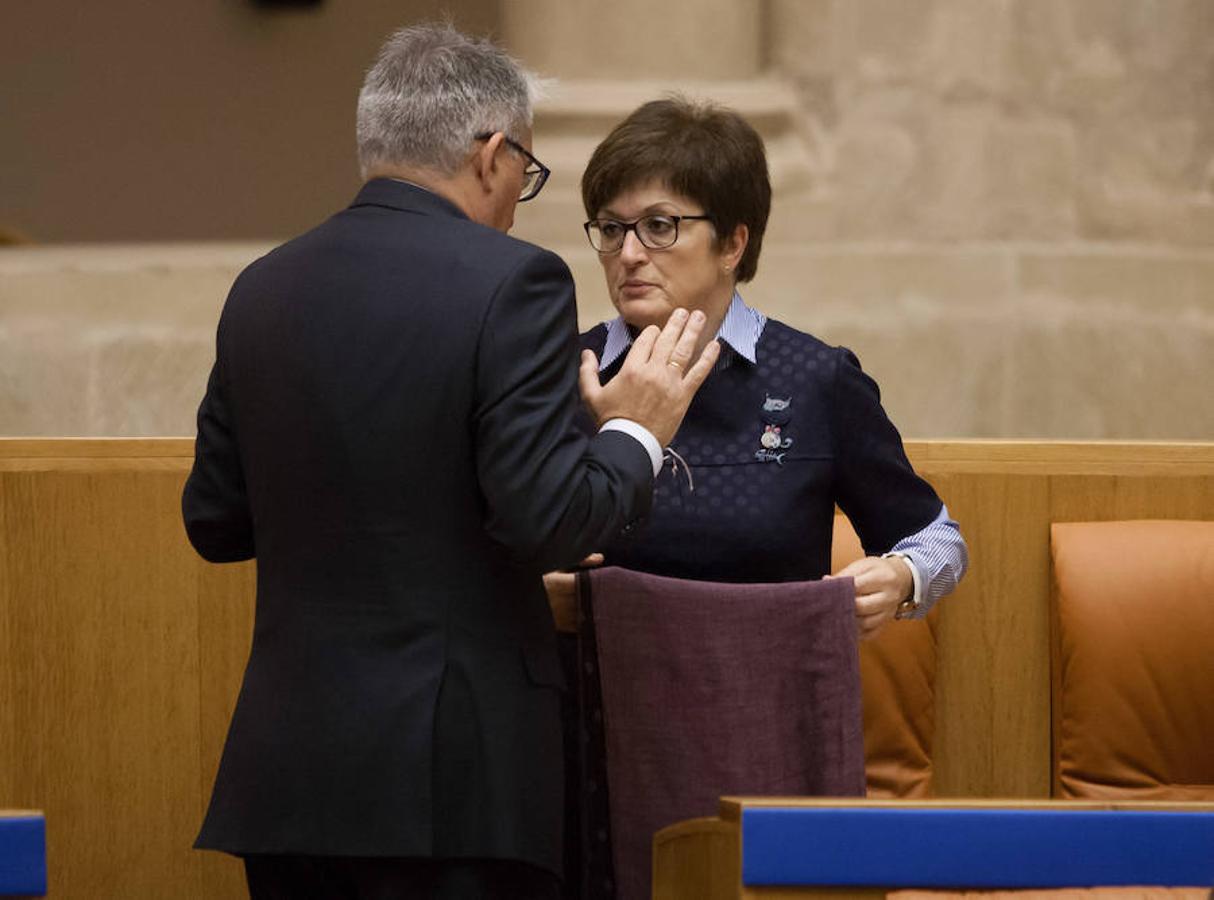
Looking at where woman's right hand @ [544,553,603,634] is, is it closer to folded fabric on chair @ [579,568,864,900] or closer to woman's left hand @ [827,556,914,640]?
folded fabric on chair @ [579,568,864,900]

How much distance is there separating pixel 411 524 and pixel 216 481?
0.35 meters

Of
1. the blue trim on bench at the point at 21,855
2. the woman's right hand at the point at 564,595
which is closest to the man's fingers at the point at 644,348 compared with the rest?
the woman's right hand at the point at 564,595

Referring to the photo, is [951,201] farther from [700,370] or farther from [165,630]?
[700,370]

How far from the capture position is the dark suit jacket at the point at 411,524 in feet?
6.28

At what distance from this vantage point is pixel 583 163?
4508 mm

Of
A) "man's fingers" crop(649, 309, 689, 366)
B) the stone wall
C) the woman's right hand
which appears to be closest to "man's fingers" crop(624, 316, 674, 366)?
"man's fingers" crop(649, 309, 689, 366)

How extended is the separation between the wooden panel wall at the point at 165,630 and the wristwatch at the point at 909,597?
1091 millimetres

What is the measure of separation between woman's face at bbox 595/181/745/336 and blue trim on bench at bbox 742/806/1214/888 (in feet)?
3.02

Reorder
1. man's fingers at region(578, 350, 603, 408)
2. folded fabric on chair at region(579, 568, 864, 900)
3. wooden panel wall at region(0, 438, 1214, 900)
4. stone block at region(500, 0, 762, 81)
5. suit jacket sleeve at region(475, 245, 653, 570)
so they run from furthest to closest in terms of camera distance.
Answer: stone block at region(500, 0, 762, 81) < wooden panel wall at region(0, 438, 1214, 900) < folded fabric on chair at region(579, 568, 864, 900) < man's fingers at region(578, 350, 603, 408) < suit jacket sleeve at region(475, 245, 653, 570)

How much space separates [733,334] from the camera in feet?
8.47

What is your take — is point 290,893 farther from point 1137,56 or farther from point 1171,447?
point 1137,56

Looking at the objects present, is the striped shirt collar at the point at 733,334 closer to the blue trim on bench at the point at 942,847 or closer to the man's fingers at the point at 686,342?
the man's fingers at the point at 686,342

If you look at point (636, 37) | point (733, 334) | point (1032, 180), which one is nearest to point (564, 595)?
point (733, 334)

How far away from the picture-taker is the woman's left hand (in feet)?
7.84
